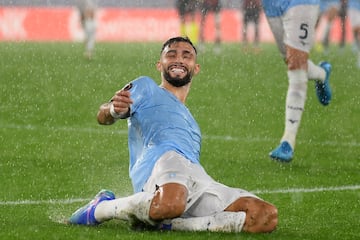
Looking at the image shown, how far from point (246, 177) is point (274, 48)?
15.6 m

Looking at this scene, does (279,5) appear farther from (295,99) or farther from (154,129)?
(154,129)

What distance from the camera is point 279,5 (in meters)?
9.73

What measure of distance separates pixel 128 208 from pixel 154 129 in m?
0.60

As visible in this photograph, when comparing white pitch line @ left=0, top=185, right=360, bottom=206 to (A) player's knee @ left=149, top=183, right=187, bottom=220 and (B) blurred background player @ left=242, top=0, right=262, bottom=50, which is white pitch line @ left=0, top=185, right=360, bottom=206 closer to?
(A) player's knee @ left=149, top=183, right=187, bottom=220

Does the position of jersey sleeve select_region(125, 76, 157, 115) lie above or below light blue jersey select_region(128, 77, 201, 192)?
above

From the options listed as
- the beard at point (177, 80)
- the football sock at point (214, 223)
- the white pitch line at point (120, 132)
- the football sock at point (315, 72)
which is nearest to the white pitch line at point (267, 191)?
the beard at point (177, 80)

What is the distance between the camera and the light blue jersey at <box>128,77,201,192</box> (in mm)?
6402

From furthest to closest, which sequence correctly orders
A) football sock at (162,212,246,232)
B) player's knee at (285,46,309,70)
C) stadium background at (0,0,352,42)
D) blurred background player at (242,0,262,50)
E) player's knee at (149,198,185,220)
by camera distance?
stadium background at (0,0,352,42) → blurred background player at (242,0,262,50) → player's knee at (285,46,309,70) → football sock at (162,212,246,232) → player's knee at (149,198,185,220)

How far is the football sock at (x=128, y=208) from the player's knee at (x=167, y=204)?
0.04 meters

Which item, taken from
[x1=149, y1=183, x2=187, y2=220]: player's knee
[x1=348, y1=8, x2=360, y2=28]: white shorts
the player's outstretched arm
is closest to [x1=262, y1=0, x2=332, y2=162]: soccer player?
the player's outstretched arm

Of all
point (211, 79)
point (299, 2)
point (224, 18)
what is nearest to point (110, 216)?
point (299, 2)

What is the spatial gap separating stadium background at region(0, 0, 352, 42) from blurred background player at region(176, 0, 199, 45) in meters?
0.62

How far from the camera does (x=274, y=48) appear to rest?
24.0m

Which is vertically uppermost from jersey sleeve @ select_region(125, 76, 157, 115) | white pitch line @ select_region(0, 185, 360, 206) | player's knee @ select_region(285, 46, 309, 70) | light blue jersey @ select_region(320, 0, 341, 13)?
jersey sleeve @ select_region(125, 76, 157, 115)
